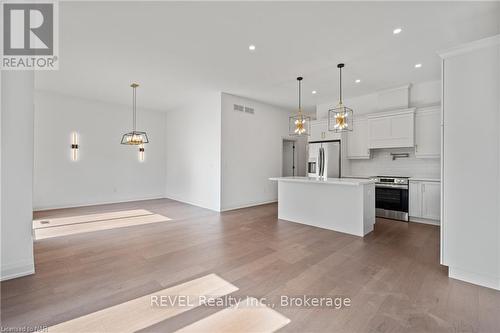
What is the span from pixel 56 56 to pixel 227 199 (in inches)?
180

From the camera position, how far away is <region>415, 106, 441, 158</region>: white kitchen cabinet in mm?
4941

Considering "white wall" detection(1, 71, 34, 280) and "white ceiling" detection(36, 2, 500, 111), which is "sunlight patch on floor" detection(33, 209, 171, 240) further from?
"white ceiling" detection(36, 2, 500, 111)

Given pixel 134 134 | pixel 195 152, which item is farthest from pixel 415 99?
pixel 134 134

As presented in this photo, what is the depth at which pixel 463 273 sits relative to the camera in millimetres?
2615

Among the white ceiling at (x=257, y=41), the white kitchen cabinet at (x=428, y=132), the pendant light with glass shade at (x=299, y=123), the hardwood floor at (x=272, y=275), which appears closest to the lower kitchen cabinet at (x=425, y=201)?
the hardwood floor at (x=272, y=275)

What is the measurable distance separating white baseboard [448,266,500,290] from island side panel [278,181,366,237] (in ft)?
4.88

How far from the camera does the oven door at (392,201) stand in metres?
5.13

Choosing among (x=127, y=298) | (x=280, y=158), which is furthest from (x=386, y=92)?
(x=127, y=298)

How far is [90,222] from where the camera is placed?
5.09 meters

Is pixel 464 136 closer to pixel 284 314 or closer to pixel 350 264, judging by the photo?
pixel 350 264

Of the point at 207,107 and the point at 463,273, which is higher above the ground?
the point at 207,107

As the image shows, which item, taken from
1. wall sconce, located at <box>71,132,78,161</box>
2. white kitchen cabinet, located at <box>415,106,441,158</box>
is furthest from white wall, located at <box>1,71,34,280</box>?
white kitchen cabinet, located at <box>415,106,441,158</box>

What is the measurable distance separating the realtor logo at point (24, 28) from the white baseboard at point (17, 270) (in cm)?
222

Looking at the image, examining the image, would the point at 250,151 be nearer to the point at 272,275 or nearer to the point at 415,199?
the point at 415,199
